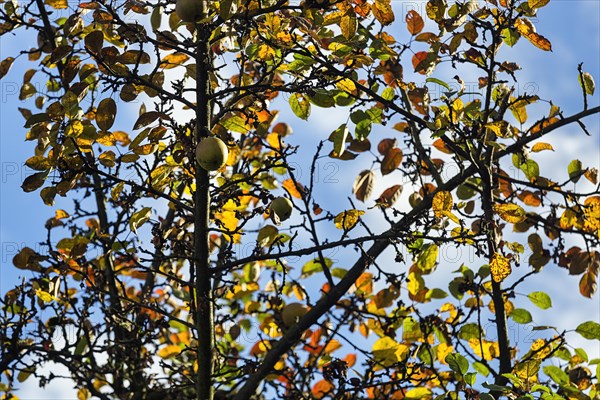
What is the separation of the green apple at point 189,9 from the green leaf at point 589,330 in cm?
217

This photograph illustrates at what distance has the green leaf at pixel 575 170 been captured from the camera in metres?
3.58

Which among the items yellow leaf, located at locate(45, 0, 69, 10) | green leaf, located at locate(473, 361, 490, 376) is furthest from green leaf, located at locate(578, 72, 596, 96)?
yellow leaf, located at locate(45, 0, 69, 10)

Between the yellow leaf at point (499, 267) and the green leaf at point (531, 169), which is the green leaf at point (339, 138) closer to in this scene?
the yellow leaf at point (499, 267)

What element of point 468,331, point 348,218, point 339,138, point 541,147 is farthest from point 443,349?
point 339,138

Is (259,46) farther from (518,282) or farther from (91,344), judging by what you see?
(91,344)

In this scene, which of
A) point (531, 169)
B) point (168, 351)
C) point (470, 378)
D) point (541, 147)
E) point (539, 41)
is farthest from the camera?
point (168, 351)

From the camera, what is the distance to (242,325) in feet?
15.9

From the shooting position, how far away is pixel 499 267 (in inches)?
113

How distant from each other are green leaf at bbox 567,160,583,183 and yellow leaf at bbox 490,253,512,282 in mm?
946

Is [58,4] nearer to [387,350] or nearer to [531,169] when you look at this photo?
[387,350]

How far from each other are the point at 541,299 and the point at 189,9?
87.5 inches

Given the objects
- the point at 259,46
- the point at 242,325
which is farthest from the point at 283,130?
the point at 259,46

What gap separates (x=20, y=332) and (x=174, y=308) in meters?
2.10

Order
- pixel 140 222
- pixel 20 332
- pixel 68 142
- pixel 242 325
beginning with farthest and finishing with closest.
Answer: pixel 242 325, pixel 20 332, pixel 140 222, pixel 68 142
